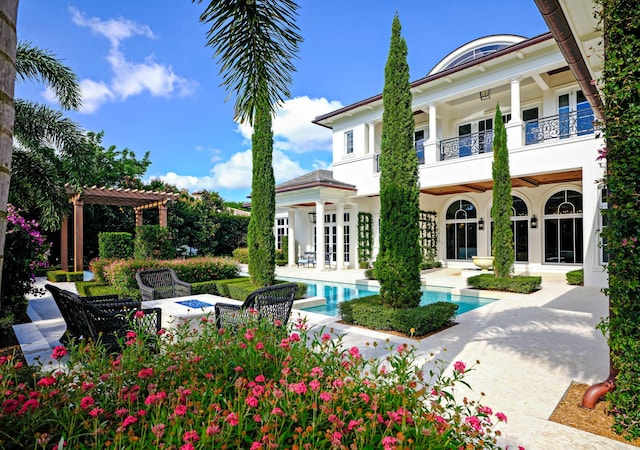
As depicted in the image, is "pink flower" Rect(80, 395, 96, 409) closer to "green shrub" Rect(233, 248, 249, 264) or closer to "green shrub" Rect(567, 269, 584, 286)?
"green shrub" Rect(567, 269, 584, 286)

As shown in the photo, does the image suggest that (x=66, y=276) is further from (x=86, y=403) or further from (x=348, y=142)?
(x=86, y=403)

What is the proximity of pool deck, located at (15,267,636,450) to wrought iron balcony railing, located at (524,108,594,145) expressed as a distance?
20.3 ft

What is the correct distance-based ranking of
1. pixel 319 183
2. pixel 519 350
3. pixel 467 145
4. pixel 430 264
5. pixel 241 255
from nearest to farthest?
pixel 519 350
pixel 467 145
pixel 319 183
pixel 430 264
pixel 241 255

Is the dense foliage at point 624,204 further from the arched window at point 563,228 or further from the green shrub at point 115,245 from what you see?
the green shrub at point 115,245

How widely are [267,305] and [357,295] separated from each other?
7.90 metres

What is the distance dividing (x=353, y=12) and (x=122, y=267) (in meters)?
8.66

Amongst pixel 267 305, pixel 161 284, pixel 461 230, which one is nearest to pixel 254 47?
pixel 267 305

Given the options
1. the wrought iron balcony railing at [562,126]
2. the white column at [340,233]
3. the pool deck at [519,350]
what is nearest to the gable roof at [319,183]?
the white column at [340,233]

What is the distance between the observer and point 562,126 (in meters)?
13.2

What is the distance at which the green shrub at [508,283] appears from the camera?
11.0 m

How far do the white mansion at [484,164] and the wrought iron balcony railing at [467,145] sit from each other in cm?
5

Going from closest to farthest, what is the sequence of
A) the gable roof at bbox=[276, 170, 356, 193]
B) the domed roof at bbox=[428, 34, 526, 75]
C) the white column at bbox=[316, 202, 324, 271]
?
the gable roof at bbox=[276, 170, 356, 193], the white column at bbox=[316, 202, 324, 271], the domed roof at bbox=[428, 34, 526, 75]

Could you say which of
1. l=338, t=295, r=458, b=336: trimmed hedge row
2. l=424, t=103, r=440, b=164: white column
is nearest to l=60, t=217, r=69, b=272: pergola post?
l=338, t=295, r=458, b=336: trimmed hedge row

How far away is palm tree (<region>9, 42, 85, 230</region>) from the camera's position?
8117 mm
